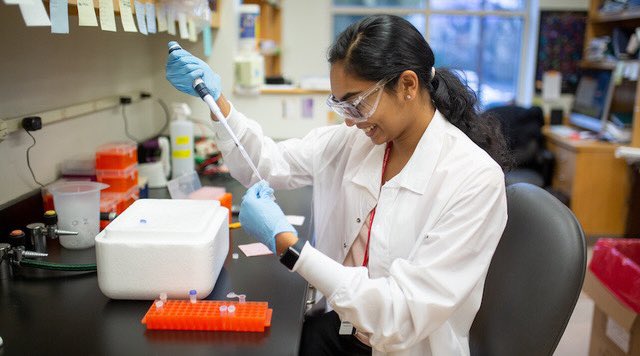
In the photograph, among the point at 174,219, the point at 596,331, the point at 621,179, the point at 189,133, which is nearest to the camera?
the point at 174,219

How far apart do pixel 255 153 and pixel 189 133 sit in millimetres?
748

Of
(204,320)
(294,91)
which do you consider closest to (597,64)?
(294,91)

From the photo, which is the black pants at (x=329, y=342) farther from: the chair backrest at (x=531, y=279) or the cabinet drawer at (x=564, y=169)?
the cabinet drawer at (x=564, y=169)

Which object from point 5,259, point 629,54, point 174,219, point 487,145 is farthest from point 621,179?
point 5,259

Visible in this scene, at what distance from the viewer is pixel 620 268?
187 centimetres

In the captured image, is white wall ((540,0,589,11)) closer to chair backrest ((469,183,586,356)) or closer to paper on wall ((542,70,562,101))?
paper on wall ((542,70,562,101))

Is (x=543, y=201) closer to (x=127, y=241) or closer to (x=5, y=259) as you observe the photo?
(x=127, y=241)

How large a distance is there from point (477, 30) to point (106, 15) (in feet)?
15.5

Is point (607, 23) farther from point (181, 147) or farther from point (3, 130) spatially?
point (3, 130)

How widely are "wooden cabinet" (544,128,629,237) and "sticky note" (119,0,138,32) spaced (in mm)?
3266

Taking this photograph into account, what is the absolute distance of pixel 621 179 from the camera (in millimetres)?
3721

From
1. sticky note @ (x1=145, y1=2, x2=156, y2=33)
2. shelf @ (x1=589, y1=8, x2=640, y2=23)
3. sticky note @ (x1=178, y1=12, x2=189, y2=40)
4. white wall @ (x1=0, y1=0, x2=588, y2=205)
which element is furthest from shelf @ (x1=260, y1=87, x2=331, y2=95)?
shelf @ (x1=589, y1=8, x2=640, y2=23)

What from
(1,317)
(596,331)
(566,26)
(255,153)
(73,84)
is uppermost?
(566,26)

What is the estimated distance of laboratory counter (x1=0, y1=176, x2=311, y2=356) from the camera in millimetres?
1021
